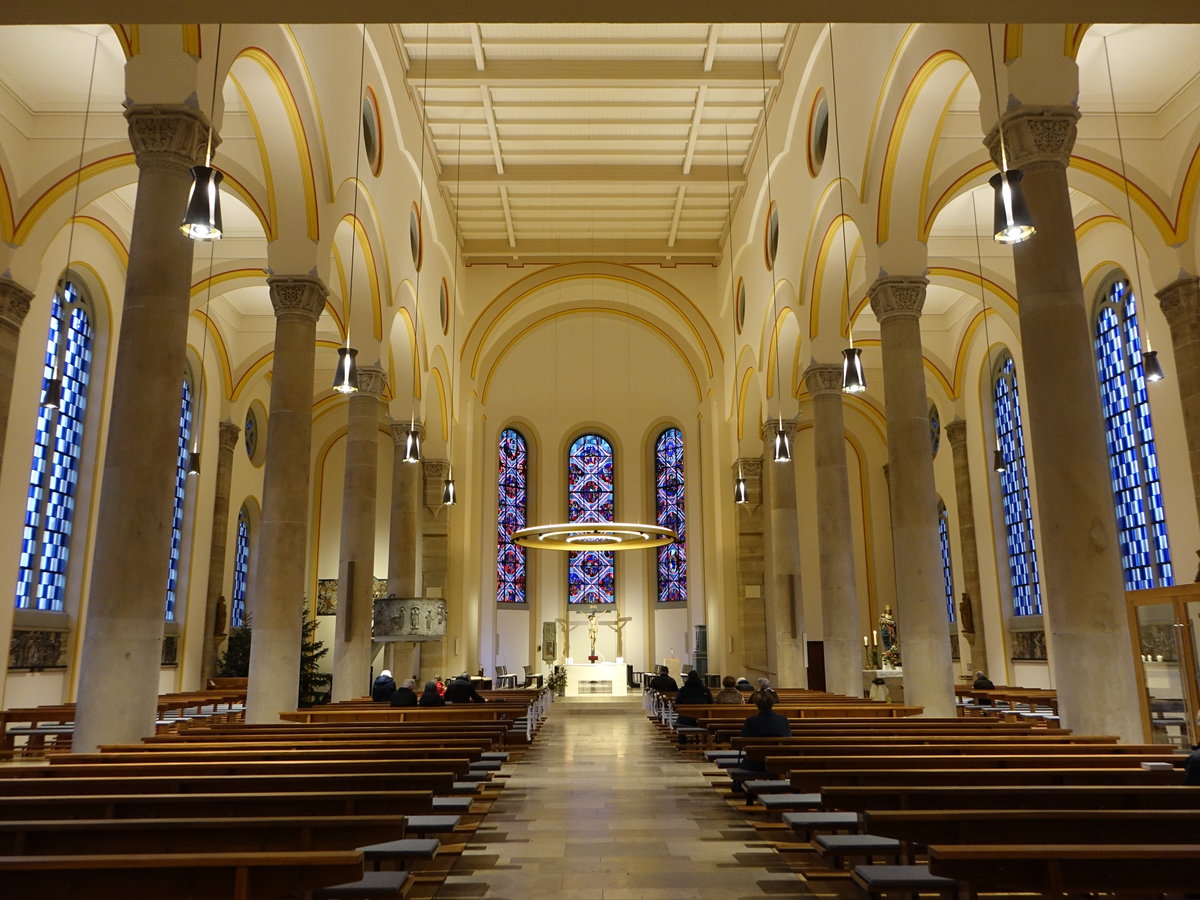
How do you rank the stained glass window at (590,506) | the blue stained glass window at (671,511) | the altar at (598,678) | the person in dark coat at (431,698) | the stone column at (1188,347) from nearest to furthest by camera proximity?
the person in dark coat at (431,698)
the stone column at (1188,347)
the altar at (598,678)
the blue stained glass window at (671,511)
the stained glass window at (590,506)

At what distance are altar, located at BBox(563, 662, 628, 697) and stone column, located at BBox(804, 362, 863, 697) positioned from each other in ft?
34.2

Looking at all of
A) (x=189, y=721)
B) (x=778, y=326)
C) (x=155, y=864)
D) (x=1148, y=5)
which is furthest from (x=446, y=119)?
(x=155, y=864)

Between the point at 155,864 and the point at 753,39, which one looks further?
the point at 753,39

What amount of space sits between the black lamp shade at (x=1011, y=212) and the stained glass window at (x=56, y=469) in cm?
1335

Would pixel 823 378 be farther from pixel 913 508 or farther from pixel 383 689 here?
pixel 383 689

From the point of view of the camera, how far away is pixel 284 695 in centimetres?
1013

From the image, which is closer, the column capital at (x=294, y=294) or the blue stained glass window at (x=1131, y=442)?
Result: the column capital at (x=294, y=294)

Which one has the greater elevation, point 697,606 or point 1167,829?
point 697,606

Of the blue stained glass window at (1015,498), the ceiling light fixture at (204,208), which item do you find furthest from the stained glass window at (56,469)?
the blue stained glass window at (1015,498)

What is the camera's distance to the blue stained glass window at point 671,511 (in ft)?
89.6

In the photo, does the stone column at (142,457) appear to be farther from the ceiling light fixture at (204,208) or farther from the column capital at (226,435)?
the column capital at (226,435)

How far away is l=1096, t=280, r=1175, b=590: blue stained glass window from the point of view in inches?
564

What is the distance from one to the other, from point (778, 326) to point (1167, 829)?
14.3 metres

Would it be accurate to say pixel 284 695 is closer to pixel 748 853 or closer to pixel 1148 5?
pixel 748 853
